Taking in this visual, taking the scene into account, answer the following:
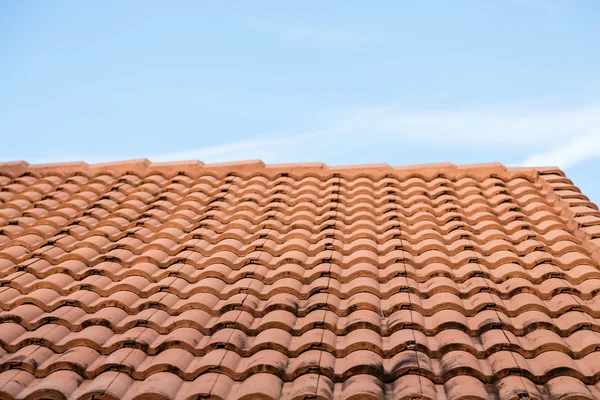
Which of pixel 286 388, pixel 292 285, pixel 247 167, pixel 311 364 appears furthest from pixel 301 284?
pixel 247 167

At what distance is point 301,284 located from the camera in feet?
16.5

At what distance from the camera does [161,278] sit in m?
5.16

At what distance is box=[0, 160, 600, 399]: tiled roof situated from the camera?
378cm

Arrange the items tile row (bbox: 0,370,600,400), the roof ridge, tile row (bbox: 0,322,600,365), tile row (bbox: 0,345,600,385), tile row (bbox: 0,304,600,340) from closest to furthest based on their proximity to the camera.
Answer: tile row (bbox: 0,370,600,400) → tile row (bbox: 0,345,600,385) → tile row (bbox: 0,322,600,365) → tile row (bbox: 0,304,600,340) → the roof ridge

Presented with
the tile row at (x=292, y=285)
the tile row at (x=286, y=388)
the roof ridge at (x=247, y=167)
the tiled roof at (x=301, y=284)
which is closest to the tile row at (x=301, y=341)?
the tiled roof at (x=301, y=284)

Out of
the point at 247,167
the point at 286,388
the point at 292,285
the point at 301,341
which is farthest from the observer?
the point at 247,167

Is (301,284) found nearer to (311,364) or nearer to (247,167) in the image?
(311,364)

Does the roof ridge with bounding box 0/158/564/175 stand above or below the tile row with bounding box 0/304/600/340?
above

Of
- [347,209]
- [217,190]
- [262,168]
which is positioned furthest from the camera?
[262,168]

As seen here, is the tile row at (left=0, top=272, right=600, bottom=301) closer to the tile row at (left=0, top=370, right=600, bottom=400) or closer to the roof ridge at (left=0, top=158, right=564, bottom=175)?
the tile row at (left=0, top=370, right=600, bottom=400)

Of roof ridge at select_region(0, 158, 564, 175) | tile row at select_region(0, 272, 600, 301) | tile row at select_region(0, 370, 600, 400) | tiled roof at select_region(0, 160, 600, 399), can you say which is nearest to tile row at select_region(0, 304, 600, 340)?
tiled roof at select_region(0, 160, 600, 399)

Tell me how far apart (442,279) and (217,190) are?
300cm

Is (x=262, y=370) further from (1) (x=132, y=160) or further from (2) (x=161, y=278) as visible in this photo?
(1) (x=132, y=160)

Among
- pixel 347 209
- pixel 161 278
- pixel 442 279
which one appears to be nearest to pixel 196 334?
pixel 161 278
